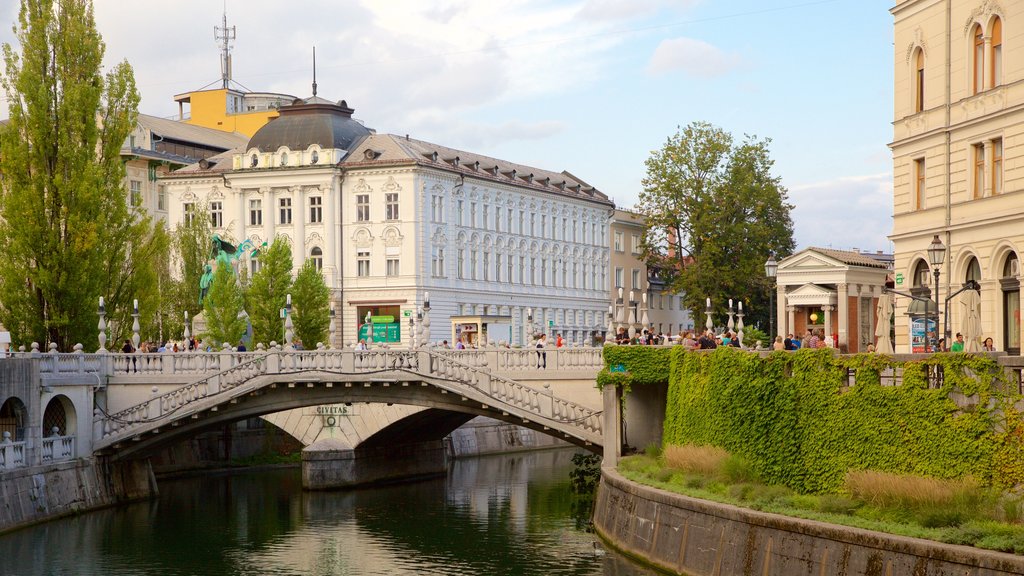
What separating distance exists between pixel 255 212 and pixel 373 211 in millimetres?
9027

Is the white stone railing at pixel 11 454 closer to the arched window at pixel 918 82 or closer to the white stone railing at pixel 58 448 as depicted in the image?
the white stone railing at pixel 58 448

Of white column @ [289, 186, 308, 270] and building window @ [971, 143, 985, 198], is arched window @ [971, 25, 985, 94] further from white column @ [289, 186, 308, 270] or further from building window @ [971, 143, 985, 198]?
white column @ [289, 186, 308, 270]

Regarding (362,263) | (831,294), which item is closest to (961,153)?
(831,294)

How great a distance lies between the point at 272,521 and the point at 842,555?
2673 cm

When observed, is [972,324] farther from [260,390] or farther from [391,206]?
[391,206]

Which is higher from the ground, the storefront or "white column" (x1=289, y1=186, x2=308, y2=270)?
"white column" (x1=289, y1=186, x2=308, y2=270)

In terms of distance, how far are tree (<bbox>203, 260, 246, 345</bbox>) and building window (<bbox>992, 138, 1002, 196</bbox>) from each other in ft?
145

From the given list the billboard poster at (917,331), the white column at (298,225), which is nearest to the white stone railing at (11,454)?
the billboard poster at (917,331)

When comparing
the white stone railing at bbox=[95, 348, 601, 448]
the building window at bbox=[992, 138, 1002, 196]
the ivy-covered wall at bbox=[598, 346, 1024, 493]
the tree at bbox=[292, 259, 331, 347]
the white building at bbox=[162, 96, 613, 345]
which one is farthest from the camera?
the white building at bbox=[162, 96, 613, 345]

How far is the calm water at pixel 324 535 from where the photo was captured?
130ft

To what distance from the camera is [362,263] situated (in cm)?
10456

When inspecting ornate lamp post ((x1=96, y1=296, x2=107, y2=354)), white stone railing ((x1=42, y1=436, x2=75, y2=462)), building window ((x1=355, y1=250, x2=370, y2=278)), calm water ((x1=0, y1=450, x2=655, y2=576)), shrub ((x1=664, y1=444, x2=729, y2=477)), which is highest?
building window ((x1=355, y1=250, x2=370, y2=278))

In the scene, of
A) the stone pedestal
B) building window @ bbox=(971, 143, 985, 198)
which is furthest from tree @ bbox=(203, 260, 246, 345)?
building window @ bbox=(971, 143, 985, 198)

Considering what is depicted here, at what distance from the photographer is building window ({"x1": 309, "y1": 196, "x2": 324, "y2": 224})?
105781 millimetres
